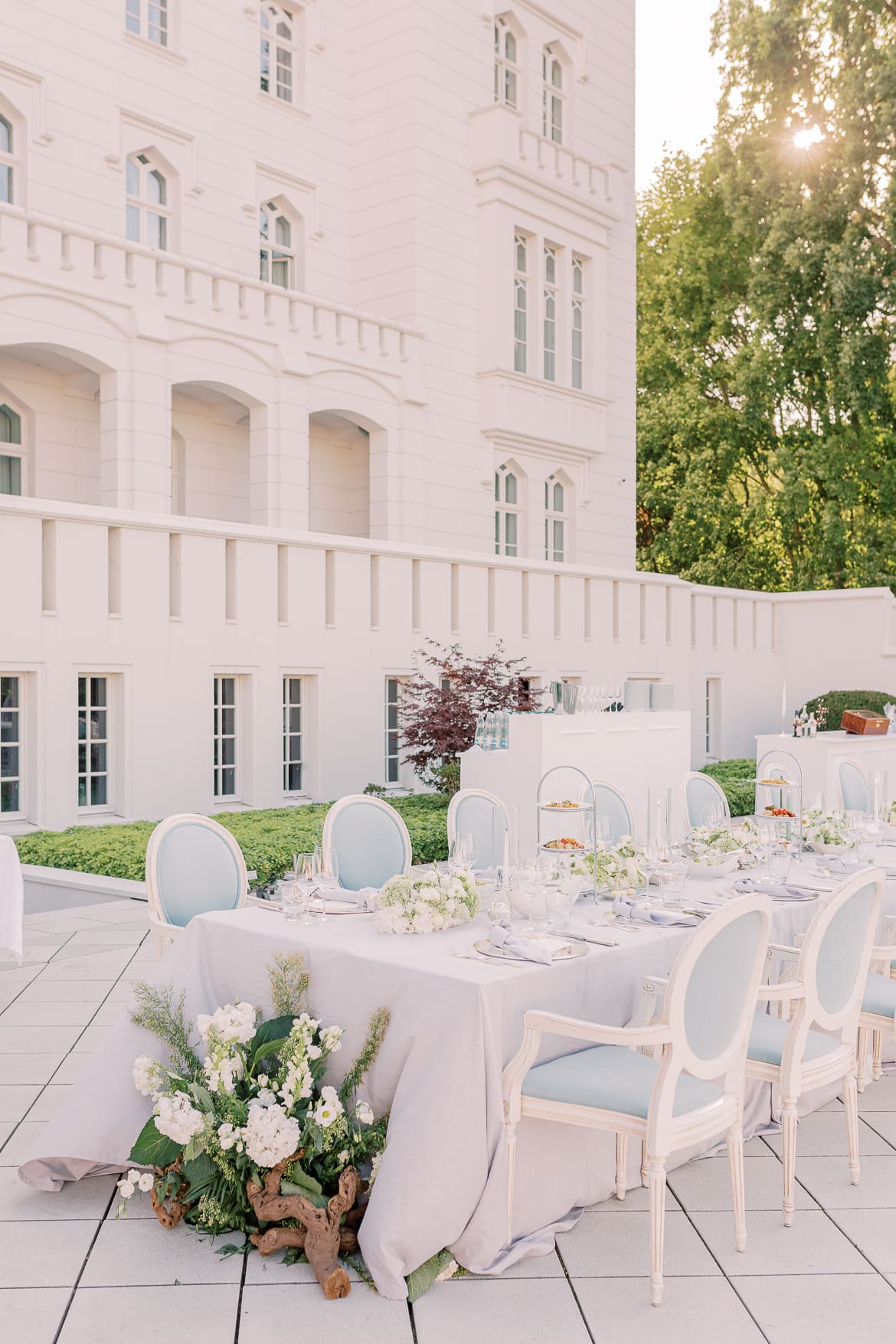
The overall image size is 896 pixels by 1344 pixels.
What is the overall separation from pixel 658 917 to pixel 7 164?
14513 mm

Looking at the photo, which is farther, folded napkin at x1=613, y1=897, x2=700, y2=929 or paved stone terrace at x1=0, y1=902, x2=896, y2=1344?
folded napkin at x1=613, y1=897, x2=700, y2=929

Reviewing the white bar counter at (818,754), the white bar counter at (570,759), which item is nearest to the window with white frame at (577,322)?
the white bar counter at (570,759)

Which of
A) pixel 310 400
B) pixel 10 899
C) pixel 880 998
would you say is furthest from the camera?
pixel 310 400

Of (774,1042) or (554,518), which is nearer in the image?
(774,1042)

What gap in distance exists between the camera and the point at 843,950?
460 cm

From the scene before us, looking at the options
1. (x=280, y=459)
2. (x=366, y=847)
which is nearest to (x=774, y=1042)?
(x=366, y=847)

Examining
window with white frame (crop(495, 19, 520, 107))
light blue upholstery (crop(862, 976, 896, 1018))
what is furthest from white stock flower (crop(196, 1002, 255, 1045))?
window with white frame (crop(495, 19, 520, 107))

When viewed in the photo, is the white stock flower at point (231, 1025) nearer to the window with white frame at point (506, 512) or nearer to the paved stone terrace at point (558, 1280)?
the paved stone terrace at point (558, 1280)

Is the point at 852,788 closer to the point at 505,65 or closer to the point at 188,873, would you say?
the point at 188,873

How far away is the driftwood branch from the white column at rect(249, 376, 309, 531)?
45.8ft

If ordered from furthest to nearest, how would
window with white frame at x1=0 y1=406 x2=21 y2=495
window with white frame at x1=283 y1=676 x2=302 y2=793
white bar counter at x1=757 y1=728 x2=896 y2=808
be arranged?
window with white frame at x1=0 y1=406 x2=21 y2=495, window with white frame at x1=283 y1=676 x2=302 y2=793, white bar counter at x1=757 y1=728 x2=896 y2=808

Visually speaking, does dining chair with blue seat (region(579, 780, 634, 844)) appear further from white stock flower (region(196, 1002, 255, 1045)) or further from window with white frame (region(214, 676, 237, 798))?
window with white frame (region(214, 676, 237, 798))

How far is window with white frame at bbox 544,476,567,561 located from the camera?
21594mm

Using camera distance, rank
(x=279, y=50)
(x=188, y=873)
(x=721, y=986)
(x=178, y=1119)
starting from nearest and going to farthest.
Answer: (x=178, y=1119) → (x=721, y=986) → (x=188, y=873) → (x=279, y=50)
